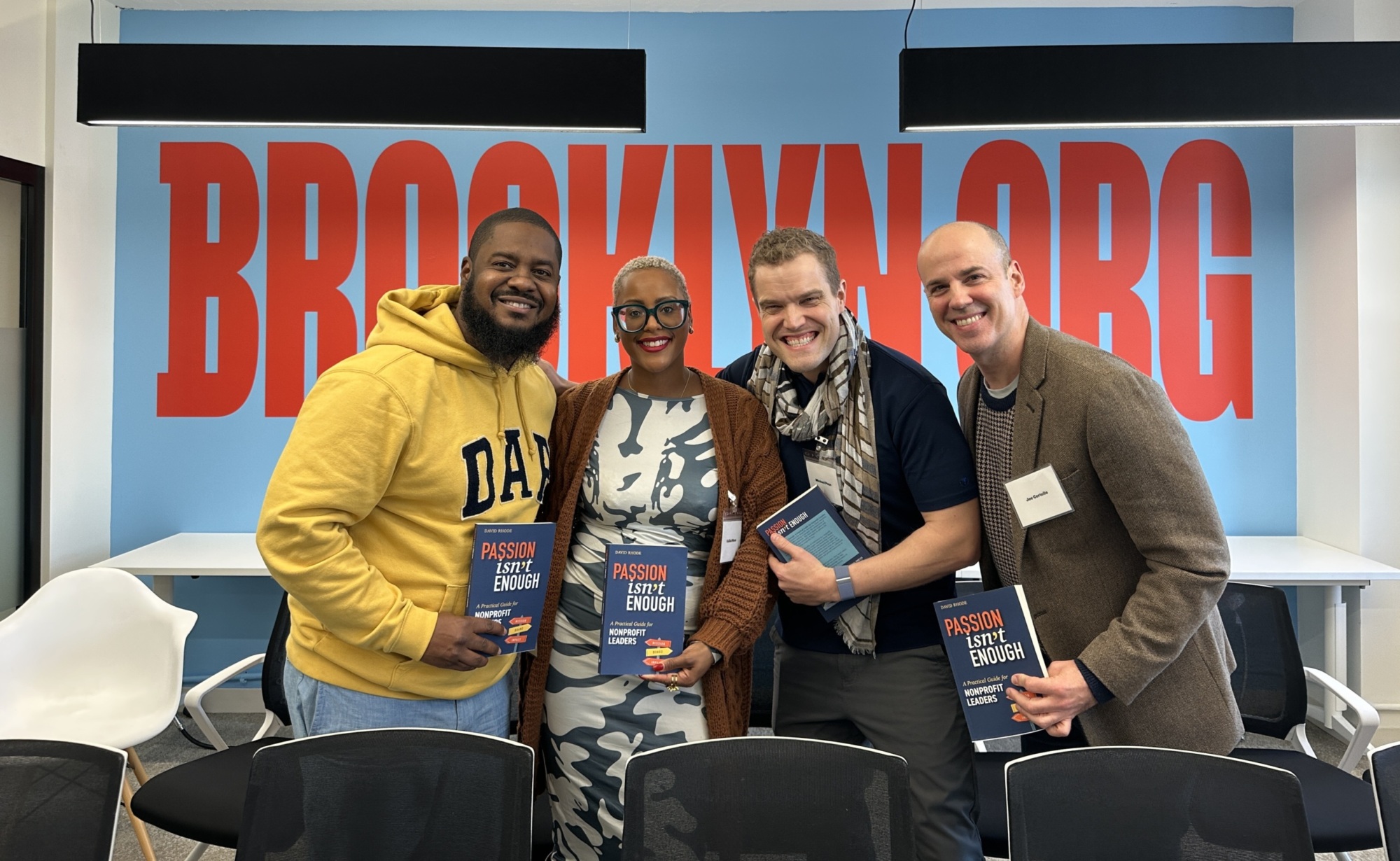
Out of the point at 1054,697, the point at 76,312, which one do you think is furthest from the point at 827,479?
the point at 76,312

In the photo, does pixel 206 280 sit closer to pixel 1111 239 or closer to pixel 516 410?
pixel 516 410

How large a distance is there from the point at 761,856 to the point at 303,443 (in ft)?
3.62

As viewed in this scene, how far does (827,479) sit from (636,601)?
0.53 metres

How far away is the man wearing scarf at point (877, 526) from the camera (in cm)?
188

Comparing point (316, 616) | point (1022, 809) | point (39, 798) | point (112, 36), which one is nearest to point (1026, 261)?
point (1022, 809)

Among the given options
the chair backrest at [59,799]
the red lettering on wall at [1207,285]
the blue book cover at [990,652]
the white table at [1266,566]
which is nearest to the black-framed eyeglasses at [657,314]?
→ the blue book cover at [990,652]

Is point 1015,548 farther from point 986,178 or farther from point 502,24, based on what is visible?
point 502,24

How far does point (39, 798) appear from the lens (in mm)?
1360

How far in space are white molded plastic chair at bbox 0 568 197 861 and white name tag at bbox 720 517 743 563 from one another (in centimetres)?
184

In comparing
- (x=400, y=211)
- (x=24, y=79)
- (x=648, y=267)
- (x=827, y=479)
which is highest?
(x=24, y=79)

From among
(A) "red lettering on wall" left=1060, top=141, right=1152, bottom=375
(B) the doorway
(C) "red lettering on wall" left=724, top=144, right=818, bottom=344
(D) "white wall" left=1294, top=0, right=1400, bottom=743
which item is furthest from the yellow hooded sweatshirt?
(D) "white wall" left=1294, top=0, right=1400, bottom=743

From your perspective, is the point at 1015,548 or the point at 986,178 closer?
the point at 1015,548

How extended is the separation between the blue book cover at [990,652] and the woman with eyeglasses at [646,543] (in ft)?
1.39

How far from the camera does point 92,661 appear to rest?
2.78 meters
